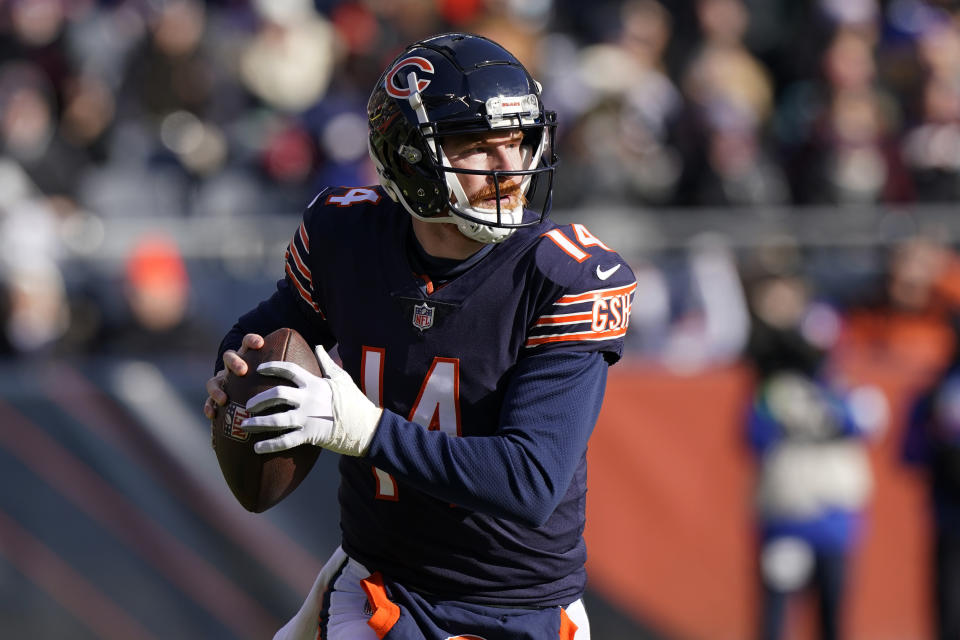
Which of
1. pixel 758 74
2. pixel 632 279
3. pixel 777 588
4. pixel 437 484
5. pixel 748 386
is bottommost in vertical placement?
pixel 777 588

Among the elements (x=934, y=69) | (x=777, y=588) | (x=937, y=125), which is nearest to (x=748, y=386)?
(x=777, y=588)

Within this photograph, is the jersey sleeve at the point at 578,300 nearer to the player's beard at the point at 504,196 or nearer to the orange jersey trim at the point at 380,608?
the player's beard at the point at 504,196

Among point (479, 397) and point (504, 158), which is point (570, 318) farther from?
point (504, 158)

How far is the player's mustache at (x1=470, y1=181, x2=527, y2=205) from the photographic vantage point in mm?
2896

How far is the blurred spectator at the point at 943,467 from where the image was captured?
6.00 m

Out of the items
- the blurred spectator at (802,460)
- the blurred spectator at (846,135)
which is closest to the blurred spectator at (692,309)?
the blurred spectator at (802,460)

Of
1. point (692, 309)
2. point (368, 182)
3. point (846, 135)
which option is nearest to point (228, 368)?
point (692, 309)

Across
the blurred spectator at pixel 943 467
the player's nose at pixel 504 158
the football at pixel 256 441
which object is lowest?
the blurred spectator at pixel 943 467

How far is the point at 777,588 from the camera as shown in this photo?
629cm

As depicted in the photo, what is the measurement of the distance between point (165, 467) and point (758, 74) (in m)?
5.30

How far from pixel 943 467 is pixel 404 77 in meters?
4.00

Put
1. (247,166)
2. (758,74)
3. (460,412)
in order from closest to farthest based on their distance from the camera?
1. (460,412)
2. (247,166)
3. (758,74)

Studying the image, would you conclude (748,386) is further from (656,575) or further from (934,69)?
(934,69)

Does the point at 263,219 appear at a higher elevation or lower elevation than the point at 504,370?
lower
